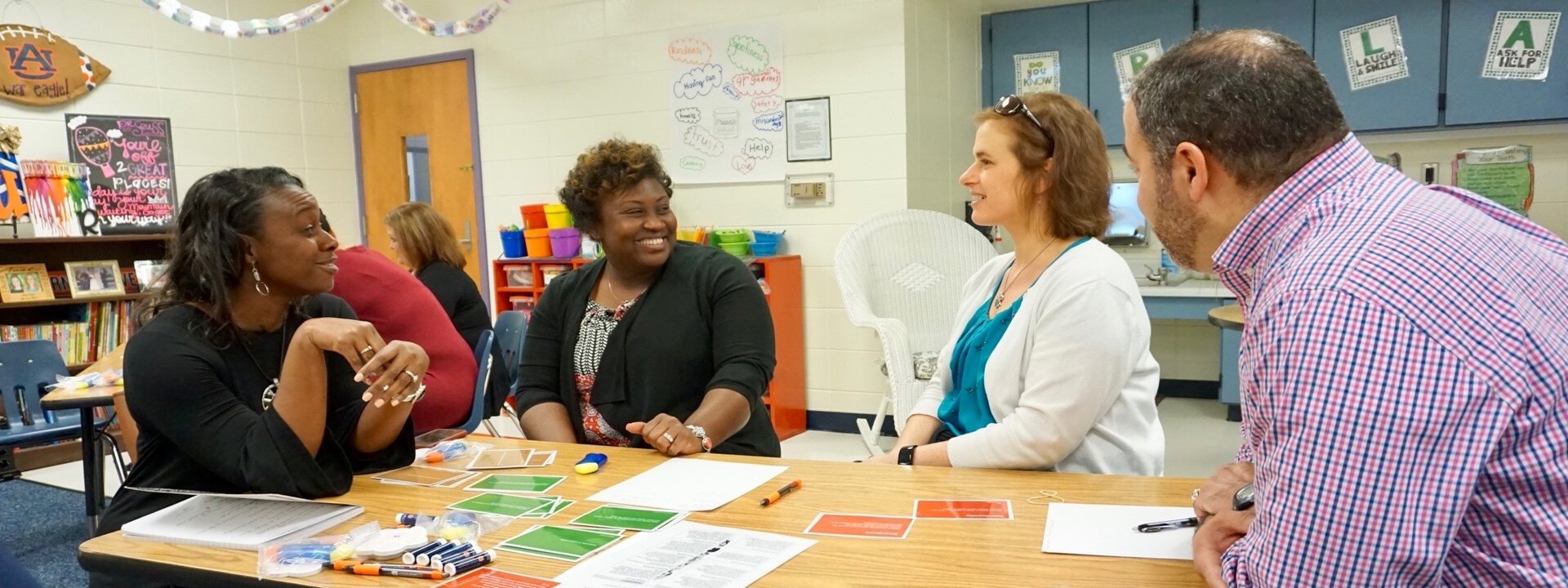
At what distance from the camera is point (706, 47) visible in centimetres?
534

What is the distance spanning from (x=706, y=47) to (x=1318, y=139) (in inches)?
180

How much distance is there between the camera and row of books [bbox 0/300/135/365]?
4969 mm

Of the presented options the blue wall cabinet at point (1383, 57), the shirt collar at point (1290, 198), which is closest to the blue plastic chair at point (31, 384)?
the shirt collar at point (1290, 198)

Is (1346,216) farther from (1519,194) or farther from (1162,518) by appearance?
(1519,194)

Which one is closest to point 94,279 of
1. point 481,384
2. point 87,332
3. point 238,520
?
point 87,332

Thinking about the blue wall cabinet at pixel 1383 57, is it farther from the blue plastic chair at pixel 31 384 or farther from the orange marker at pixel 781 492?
the blue plastic chair at pixel 31 384

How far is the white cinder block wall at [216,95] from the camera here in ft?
17.2

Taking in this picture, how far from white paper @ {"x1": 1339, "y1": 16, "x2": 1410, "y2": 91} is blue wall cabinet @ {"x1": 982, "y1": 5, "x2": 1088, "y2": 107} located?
1.26m

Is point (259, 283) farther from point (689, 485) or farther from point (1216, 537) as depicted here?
point (1216, 537)

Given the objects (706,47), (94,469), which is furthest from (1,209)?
(706,47)

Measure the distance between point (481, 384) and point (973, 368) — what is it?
80.8 inches

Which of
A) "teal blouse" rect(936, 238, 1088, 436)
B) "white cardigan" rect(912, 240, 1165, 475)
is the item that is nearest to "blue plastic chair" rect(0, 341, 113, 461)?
"teal blouse" rect(936, 238, 1088, 436)

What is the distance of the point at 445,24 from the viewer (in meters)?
5.01

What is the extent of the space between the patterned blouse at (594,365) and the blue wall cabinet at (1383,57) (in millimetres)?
4143
